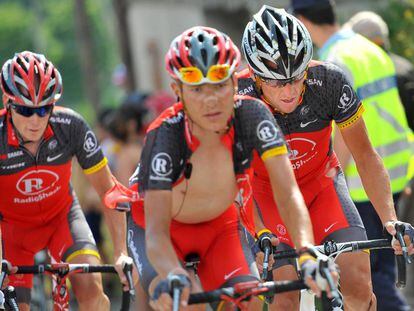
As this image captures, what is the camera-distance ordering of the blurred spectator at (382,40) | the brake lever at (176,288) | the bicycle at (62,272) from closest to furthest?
the brake lever at (176,288) → the bicycle at (62,272) → the blurred spectator at (382,40)

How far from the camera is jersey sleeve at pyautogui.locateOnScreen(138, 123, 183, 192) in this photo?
6707mm

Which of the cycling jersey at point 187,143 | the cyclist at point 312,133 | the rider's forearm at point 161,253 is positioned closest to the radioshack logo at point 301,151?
the cyclist at point 312,133

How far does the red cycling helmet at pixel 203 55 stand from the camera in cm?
685

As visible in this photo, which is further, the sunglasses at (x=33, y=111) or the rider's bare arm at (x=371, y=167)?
the sunglasses at (x=33, y=111)

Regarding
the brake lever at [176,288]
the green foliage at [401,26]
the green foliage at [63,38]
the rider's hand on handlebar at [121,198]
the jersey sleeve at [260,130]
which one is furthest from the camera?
the green foliage at [63,38]

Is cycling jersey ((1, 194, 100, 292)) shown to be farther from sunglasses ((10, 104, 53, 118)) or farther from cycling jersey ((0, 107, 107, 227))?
sunglasses ((10, 104, 53, 118))

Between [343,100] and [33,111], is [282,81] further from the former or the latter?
[33,111]

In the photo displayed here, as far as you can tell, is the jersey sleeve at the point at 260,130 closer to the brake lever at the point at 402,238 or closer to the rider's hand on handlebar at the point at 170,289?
the rider's hand on handlebar at the point at 170,289

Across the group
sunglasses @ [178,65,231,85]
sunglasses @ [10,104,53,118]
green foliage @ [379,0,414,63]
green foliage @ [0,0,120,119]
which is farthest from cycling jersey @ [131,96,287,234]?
green foliage @ [0,0,120,119]

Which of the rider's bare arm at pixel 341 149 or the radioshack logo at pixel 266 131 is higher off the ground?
the radioshack logo at pixel 266 131

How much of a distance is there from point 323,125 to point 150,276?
77.7 inches

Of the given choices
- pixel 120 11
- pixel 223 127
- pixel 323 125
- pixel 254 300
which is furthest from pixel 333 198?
pixel 120 11

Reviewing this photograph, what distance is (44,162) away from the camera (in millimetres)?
9070

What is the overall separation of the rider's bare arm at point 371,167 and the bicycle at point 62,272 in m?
1.67
